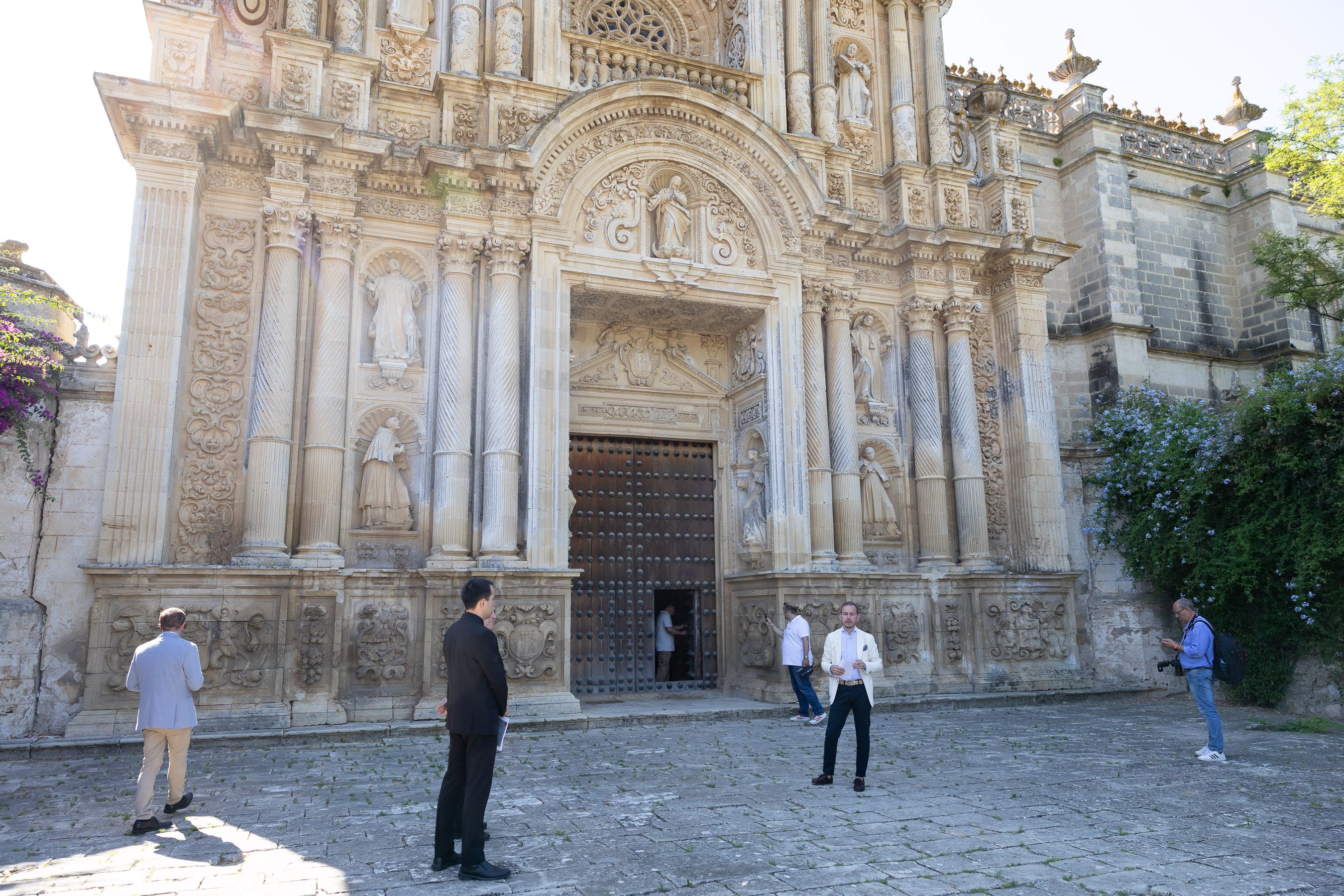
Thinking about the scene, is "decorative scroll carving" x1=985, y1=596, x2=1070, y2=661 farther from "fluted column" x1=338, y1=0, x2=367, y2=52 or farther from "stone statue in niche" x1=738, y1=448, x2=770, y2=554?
"fluted column" x1=338, y1=0, x2=367, y2=52

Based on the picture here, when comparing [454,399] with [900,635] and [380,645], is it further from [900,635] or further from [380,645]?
[900,635]

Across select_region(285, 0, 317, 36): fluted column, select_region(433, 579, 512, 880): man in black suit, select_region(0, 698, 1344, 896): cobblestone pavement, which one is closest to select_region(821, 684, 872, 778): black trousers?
select_region(0, 698, 1344, 896): cobblestone pavement

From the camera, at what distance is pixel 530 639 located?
11.6m

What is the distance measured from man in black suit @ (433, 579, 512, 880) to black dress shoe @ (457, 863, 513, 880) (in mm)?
49

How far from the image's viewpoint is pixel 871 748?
9.55m

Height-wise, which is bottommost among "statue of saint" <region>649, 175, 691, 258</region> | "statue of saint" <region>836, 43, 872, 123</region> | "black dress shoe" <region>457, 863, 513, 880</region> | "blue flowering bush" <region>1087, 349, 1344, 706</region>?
"black dress shoe" <region>457, 863, 513, 880</region>

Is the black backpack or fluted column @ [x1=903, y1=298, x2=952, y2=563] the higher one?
fluted column @ [x1=903, y1=298, x2=952, y2=563]

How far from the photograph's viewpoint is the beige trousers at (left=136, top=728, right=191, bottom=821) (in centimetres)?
612

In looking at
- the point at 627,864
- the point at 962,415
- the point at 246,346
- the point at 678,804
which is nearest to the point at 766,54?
the point at 962,415

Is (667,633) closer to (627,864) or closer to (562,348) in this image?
(562,348)

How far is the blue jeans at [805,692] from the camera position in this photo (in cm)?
1135

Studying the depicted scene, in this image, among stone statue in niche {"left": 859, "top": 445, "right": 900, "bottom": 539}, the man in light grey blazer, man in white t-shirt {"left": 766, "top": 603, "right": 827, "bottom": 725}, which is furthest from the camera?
stone statue in niche {"left": 859, "top": 445, "right": 900, "bottom": 539}

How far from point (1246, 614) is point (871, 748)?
7.77 m

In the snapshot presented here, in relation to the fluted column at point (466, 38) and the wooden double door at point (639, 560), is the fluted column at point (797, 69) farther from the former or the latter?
the wooden double door at point (639, 560)
